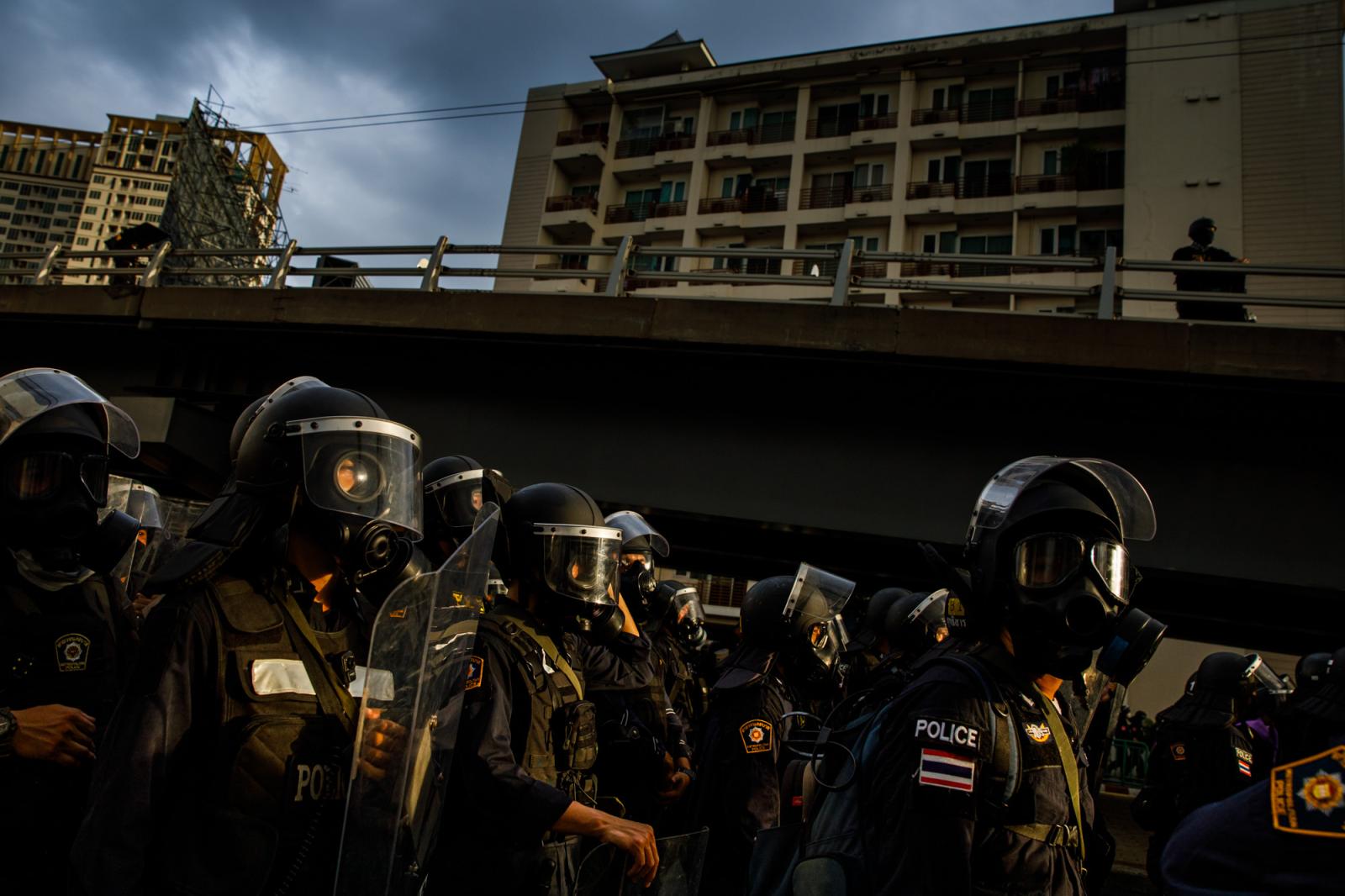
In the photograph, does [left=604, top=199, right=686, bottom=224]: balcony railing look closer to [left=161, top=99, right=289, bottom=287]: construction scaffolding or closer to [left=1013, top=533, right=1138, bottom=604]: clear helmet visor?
[left=161, top=99, right=289, bottom=287]: construction scaffolding

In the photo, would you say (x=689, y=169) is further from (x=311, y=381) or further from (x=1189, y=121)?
(x=311, y=381)

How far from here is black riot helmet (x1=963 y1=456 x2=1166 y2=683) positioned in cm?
247

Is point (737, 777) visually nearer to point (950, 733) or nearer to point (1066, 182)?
point (950, 733)

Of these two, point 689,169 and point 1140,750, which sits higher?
point 689,169

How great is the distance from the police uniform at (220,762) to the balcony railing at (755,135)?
4313cm

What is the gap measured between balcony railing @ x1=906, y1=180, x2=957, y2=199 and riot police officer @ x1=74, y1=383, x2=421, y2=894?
39245 millimetres

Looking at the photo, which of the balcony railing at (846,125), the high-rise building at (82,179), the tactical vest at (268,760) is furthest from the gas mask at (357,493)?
Result: the high-rise building at (82,179)

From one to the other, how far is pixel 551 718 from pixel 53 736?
58.0 inches

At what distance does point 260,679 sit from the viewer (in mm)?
2320

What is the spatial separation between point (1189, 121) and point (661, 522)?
29.2 m

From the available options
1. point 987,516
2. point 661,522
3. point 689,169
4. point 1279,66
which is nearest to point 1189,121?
point 1279,66

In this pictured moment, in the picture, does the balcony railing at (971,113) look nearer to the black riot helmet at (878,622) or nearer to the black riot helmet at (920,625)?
the black riot helmet at (878,622)

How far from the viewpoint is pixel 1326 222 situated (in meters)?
30.4

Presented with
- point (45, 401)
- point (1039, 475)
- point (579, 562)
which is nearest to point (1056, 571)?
point (1039, 475)
